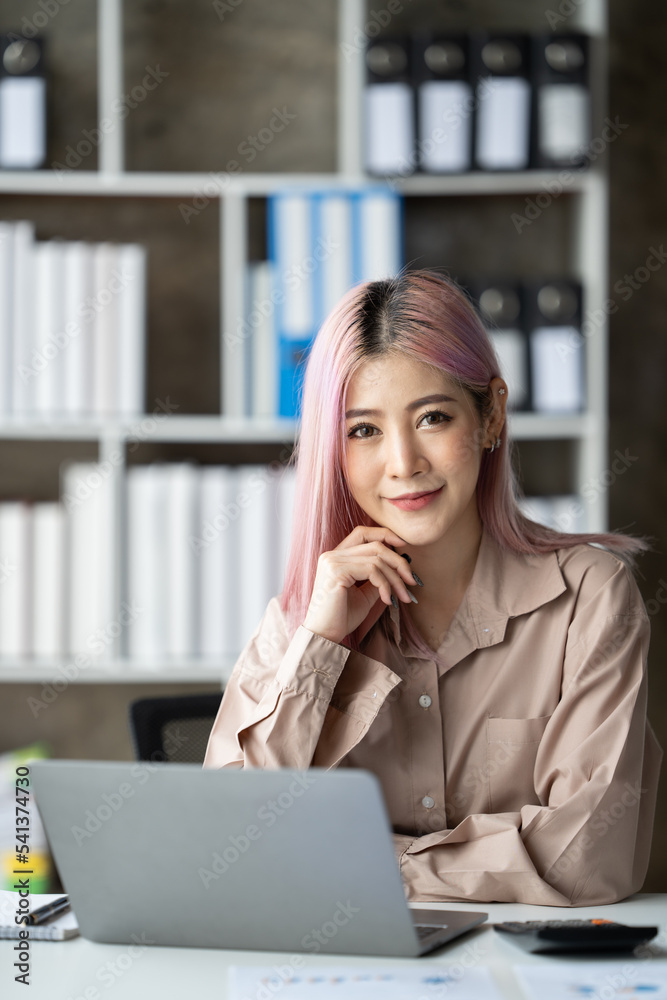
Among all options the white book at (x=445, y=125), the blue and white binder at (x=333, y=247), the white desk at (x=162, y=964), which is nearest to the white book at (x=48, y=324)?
the blue and white binder at (x=333, y=247)

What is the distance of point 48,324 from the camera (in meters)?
2.35

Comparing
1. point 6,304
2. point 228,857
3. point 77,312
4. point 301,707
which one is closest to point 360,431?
point 301,707

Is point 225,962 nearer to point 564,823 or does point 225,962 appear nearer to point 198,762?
point 564,823

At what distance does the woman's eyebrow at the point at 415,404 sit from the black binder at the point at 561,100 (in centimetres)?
119

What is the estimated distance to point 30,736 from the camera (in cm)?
271

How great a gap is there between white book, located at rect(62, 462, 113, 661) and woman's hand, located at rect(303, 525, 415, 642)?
102 cm

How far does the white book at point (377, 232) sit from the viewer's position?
2334mm

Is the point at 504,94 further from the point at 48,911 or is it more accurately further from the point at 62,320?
the point at 48,911

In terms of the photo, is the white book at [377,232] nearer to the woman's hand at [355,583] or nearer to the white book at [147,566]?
the white book at [147,566]

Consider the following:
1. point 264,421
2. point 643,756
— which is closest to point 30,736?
point 264,421

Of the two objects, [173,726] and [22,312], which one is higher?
[22,312]

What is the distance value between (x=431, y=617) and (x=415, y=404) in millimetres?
334

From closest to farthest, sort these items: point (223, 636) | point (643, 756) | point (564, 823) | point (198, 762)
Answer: point (564, 823) < point (643, 756) < point (198, 762) < point (223, 636)

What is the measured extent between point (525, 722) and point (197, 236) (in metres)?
1.80
